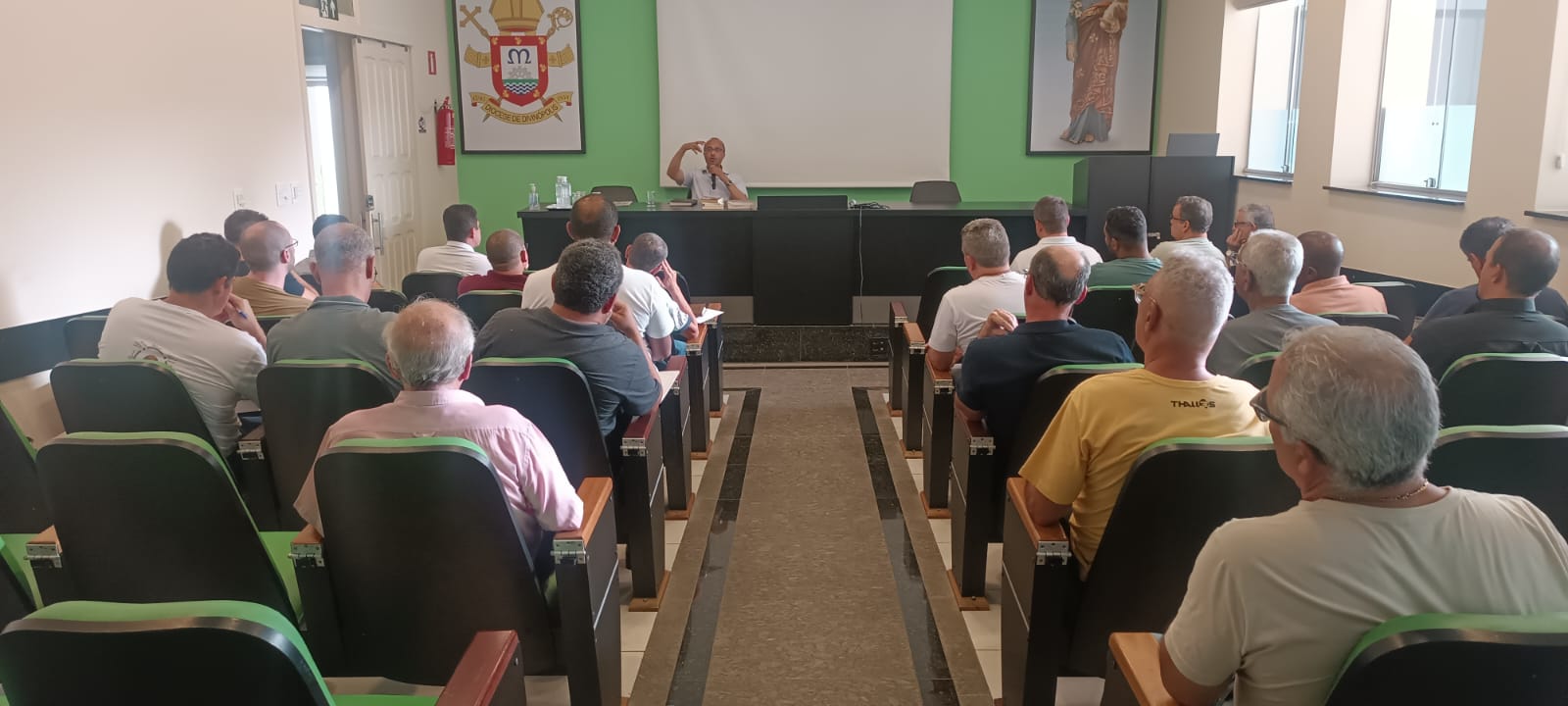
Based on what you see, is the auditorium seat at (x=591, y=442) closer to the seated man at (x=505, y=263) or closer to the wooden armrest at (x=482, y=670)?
the wooden armrest at (x=482, y=670)

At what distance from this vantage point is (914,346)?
406cm

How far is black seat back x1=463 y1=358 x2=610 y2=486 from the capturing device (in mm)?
2496

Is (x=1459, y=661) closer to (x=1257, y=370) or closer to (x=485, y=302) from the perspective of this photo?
(x=1257, y=370)

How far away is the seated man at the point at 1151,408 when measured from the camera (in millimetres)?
1943

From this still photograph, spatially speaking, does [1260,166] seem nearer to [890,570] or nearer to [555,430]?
[890,570]

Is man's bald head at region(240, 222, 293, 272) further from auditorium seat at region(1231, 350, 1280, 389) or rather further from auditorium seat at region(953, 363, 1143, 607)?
auditorium seat at region(1231, 350, 1280, 389)

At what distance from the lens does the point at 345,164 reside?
7.05 m

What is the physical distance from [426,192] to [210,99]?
3.13 meters

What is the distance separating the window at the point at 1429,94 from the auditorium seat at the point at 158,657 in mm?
5725

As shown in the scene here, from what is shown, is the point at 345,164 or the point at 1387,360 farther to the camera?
the point at 345,164

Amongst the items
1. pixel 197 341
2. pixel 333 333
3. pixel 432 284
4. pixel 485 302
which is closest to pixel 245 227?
pixel 432 284

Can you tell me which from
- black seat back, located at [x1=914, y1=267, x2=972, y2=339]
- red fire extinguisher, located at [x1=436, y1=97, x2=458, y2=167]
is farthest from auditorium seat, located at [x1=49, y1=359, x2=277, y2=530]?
red fire extinguisher, located at [x1=436, y1=97, x2=458, y2=167]

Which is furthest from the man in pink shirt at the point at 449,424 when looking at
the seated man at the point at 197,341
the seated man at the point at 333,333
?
the seated man at the point at 197,341

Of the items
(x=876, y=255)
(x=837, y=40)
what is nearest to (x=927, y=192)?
(x=876, y=255)
